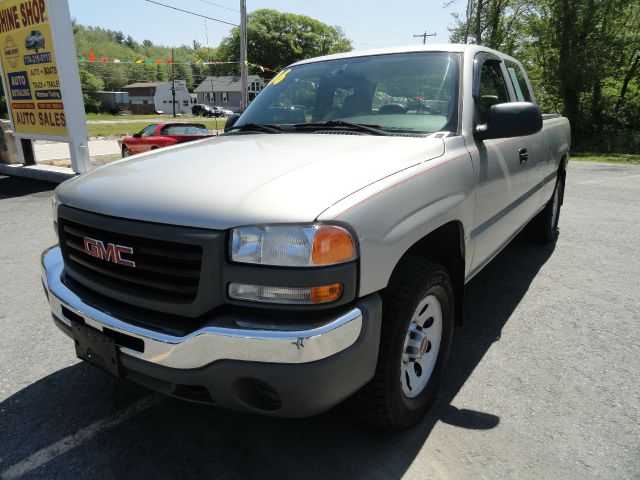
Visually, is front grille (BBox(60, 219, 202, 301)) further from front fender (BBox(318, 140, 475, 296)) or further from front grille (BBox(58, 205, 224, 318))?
front fender (BBox(318, 140, 475, 296))

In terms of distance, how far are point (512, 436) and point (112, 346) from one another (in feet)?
6.02

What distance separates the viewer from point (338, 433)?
87.9 inches

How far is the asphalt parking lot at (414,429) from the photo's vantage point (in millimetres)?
2018

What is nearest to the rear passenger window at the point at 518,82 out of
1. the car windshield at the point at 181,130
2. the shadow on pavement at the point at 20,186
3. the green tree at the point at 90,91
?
the shadow on pavement at the point at 20,186

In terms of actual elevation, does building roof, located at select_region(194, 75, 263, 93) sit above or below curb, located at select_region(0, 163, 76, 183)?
above

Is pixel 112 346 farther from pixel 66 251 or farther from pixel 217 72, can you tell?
pixel 217 72

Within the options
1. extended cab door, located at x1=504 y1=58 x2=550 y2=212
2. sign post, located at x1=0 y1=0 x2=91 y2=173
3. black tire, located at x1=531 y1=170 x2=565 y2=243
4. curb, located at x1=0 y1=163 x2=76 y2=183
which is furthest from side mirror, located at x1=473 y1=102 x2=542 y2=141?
sign post, located at x1=0 y1=0 x2=91 y2=173

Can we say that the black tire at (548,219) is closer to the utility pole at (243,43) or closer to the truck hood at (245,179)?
the truck hood at (245,179)

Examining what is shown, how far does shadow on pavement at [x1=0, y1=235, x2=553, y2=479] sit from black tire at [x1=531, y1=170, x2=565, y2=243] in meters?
3.01

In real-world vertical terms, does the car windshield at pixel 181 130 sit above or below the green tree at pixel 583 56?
below

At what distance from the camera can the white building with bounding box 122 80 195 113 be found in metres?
88.1

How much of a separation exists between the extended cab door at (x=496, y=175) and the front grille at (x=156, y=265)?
1590 millimetres

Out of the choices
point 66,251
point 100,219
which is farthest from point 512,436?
point 66,251

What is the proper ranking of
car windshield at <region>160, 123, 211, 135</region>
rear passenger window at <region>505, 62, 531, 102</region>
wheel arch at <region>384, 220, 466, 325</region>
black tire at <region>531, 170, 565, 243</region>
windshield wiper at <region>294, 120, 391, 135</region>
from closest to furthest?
wheel arch at <region>384, 220, 466, 325</region> < windshield wiper at <region>294, 120, 391, 135</region> < rear passenger window at <region>505, 62, 531, 102</region> < black tire at <region>531, 170, 565, 243</region> < car windshield at <region>160, 123, 211, 135</region>
